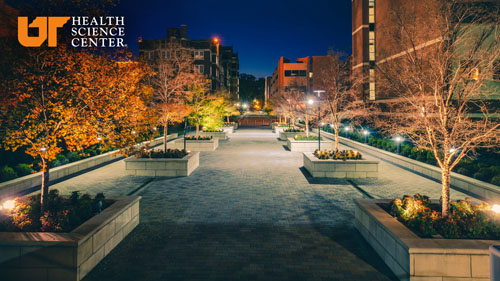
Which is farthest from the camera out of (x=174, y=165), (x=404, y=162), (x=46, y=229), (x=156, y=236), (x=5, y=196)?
(x=404, y=162)

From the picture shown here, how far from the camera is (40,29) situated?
6.04m

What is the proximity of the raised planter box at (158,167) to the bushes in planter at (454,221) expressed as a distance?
9248 mm

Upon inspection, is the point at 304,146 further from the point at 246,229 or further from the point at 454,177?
the point at 246,229

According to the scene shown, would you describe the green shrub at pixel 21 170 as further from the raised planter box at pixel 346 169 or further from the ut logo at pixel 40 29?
the raised planter box at pixel 346 169

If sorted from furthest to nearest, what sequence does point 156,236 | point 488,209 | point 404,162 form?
1. point 404,162
2. point 156,236
3. point 488,209

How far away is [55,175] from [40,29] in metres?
8.27

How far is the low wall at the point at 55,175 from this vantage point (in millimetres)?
9828

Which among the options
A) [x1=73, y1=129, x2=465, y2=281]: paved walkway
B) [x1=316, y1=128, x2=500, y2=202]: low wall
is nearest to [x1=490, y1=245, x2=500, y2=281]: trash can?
[x1=73, y1=129, x2=465, y2=281]: paved walkway

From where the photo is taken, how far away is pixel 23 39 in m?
5.75

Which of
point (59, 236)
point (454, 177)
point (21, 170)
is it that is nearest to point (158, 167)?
point (21, 170)

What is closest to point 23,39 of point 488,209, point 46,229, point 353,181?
point 46,229

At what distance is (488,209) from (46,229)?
8531mm

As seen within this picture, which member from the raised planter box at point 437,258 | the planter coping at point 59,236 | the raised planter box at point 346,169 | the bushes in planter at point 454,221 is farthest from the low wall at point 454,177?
the planter coping at point 59,236

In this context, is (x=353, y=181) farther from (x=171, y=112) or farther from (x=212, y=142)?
(x=212, y=142)
